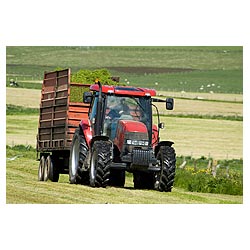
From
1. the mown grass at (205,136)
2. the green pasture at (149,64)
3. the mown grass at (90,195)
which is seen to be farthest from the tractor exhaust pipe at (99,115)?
the mown grass at (205,136)

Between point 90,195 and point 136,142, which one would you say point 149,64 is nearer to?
point 136,142

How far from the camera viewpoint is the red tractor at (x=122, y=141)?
53.1 feet

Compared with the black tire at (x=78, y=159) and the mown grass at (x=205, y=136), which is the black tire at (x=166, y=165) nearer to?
the black tire at (x=78, y=159)

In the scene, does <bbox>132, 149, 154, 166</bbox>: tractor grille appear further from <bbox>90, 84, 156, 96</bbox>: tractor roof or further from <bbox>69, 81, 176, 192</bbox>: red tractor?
<bbox>90, 84, 156, 96</bbox>: tractor roof

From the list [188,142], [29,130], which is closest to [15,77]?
[29,130]

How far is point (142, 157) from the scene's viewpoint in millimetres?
16156

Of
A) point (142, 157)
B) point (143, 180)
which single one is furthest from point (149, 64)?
point (142, 157)

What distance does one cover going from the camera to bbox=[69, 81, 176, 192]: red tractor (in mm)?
16188

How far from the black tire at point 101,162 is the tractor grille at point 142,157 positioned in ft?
1.61

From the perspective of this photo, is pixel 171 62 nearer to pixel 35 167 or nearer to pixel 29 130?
pixel 29 130

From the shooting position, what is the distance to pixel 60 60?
3303cm

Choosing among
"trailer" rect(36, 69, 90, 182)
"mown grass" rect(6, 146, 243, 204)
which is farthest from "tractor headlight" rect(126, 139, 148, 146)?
"trailer" rect(36, 69, 90, 182)

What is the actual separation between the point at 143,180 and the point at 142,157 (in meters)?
1.80

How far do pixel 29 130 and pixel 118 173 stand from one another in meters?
13.1
